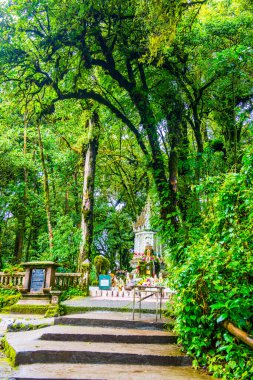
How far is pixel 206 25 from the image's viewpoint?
9.63m

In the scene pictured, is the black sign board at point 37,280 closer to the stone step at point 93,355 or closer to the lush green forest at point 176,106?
the lush green forest at point 176,106

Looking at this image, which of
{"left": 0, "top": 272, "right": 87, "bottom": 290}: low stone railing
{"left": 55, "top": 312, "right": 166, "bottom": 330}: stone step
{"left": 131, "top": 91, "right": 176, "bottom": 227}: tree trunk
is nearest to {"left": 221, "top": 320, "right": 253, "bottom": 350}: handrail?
{"left": 55, "top": 312, "right": 166, "bottom": 330}: stone step

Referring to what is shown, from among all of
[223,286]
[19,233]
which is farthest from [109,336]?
[19,233]

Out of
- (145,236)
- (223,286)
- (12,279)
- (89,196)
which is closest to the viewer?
(223,286)

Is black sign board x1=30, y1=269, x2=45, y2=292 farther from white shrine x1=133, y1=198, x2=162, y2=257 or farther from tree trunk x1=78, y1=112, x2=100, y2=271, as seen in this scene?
white shrine x1=133, y1=198, x2=162, y2=257

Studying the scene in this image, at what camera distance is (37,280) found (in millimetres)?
11336

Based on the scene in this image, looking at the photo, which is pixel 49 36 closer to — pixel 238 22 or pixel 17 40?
pixel 17 40

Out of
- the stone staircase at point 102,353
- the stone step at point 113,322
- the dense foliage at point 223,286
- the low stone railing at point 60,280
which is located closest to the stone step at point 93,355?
the stone staircase at point 102,353

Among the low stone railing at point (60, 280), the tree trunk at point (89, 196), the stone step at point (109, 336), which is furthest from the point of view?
the tree trunk at point (89, 196)

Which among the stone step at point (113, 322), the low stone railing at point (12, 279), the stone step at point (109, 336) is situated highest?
the low stone railing at point (12, 279)

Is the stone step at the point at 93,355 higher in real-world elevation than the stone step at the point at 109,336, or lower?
lower

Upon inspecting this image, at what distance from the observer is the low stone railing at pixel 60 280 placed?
1243 cm

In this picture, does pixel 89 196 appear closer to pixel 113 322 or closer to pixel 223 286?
pixel 113 322

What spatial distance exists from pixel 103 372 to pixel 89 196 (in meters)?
10.5
